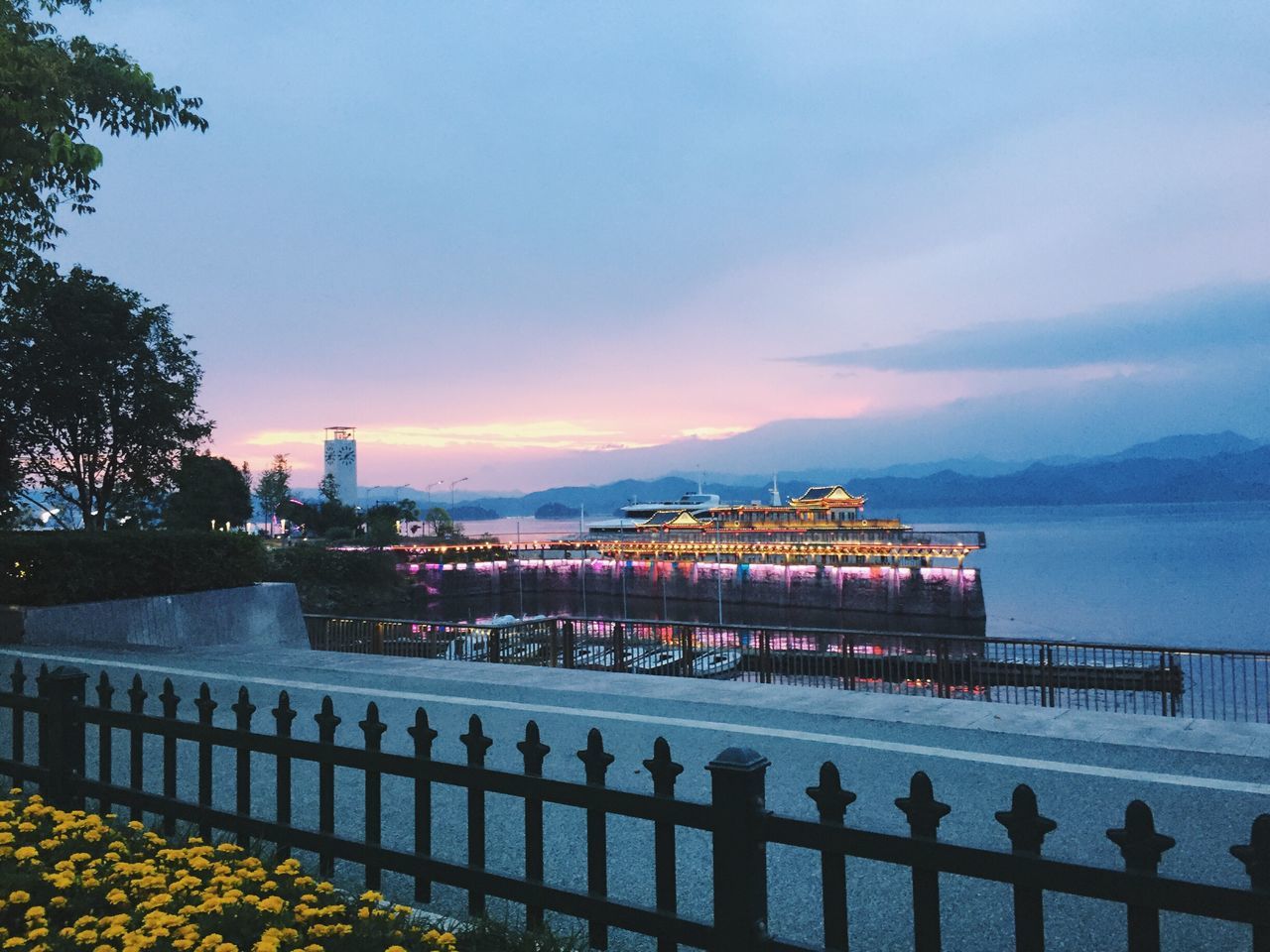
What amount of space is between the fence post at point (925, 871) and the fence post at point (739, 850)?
54 centimetres

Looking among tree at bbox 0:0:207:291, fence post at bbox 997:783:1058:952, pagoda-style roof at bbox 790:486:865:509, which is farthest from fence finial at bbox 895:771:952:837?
pagoda-style roof at bbox 790:486:865:509

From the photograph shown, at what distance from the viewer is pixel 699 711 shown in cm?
1011

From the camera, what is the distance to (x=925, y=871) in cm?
347

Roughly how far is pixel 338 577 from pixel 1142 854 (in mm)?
71893

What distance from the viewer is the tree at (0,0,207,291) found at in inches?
409

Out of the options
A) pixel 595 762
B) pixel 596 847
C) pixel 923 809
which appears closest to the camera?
pixel 923 809

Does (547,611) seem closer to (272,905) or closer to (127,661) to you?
(127,661)

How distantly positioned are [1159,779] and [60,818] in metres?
7.44

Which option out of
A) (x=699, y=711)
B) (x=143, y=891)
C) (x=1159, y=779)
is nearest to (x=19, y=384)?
(x=699, y=711)

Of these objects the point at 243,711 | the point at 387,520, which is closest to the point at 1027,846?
the point at 243,711

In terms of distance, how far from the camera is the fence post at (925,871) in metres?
3.40

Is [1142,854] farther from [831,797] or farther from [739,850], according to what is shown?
[739,850]

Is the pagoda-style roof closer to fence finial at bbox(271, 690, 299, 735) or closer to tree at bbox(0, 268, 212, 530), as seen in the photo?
tree at bbox(0, 268, 212, 530)

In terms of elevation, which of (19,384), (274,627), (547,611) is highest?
(19,384)
